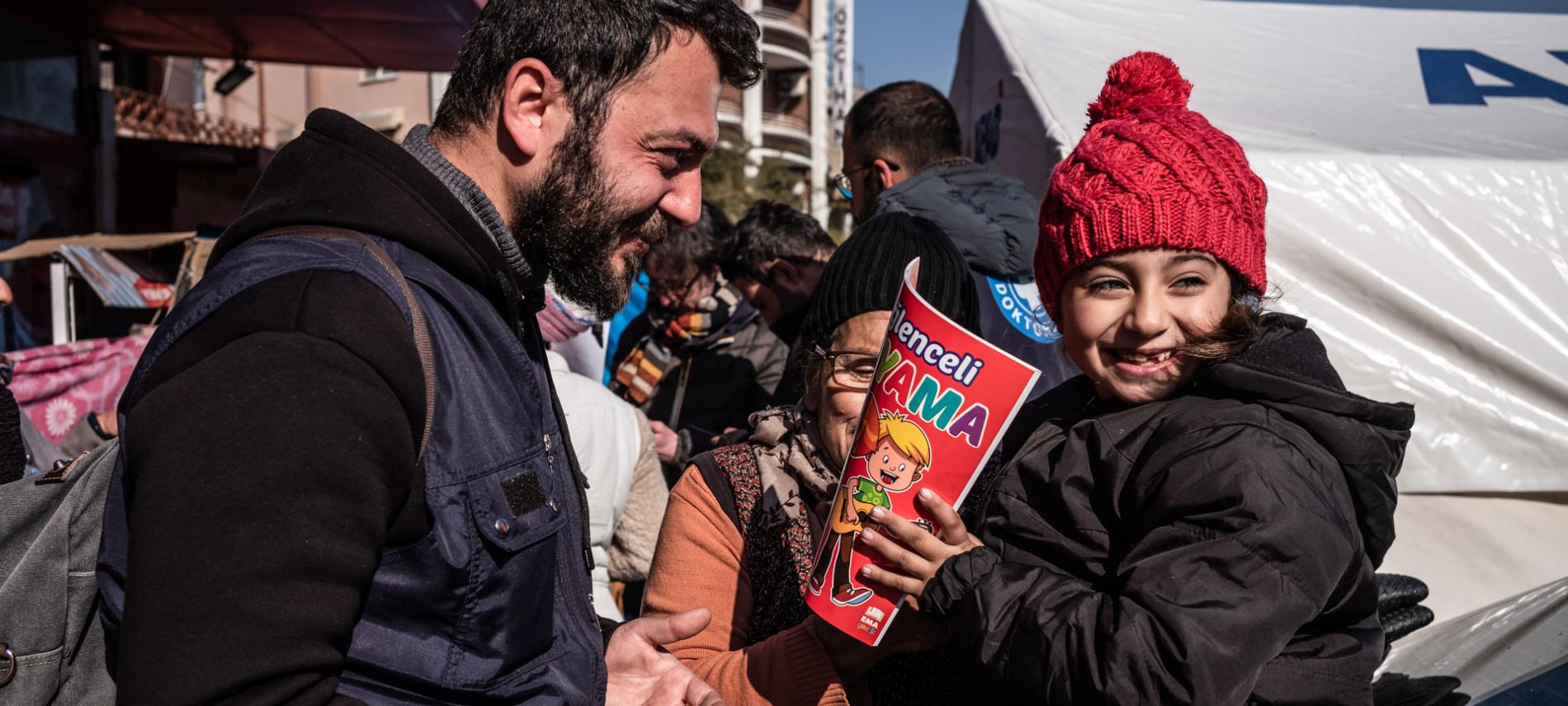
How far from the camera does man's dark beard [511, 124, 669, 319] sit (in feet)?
4.87

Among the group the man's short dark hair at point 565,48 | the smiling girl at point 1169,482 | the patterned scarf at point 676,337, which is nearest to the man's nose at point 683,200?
the man's short dark hair at point 565,48

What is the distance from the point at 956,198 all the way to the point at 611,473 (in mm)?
1471

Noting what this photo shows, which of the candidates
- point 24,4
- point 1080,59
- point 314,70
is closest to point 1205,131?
point 1080,59

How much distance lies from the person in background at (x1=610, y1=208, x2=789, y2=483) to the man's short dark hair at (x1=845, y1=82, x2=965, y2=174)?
0.85m

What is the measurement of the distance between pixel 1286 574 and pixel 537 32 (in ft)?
4.27

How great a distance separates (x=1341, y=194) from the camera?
→ 3.69 meters

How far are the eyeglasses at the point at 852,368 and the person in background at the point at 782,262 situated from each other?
6.10 ft

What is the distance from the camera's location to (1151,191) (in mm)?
1594

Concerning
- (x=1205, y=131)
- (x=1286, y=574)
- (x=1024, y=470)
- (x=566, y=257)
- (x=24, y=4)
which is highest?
(x=1205, y=131)

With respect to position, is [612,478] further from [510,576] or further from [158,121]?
[158,121]

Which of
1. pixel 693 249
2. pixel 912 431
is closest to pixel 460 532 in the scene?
pixel 912 431

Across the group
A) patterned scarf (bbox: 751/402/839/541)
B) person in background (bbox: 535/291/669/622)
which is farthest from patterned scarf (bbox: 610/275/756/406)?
patterned scarf (bbox: 751/402/839/541)

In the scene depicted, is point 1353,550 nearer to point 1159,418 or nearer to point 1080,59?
point 1159,418

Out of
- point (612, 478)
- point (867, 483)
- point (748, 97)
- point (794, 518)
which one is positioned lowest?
point (748, 97)
